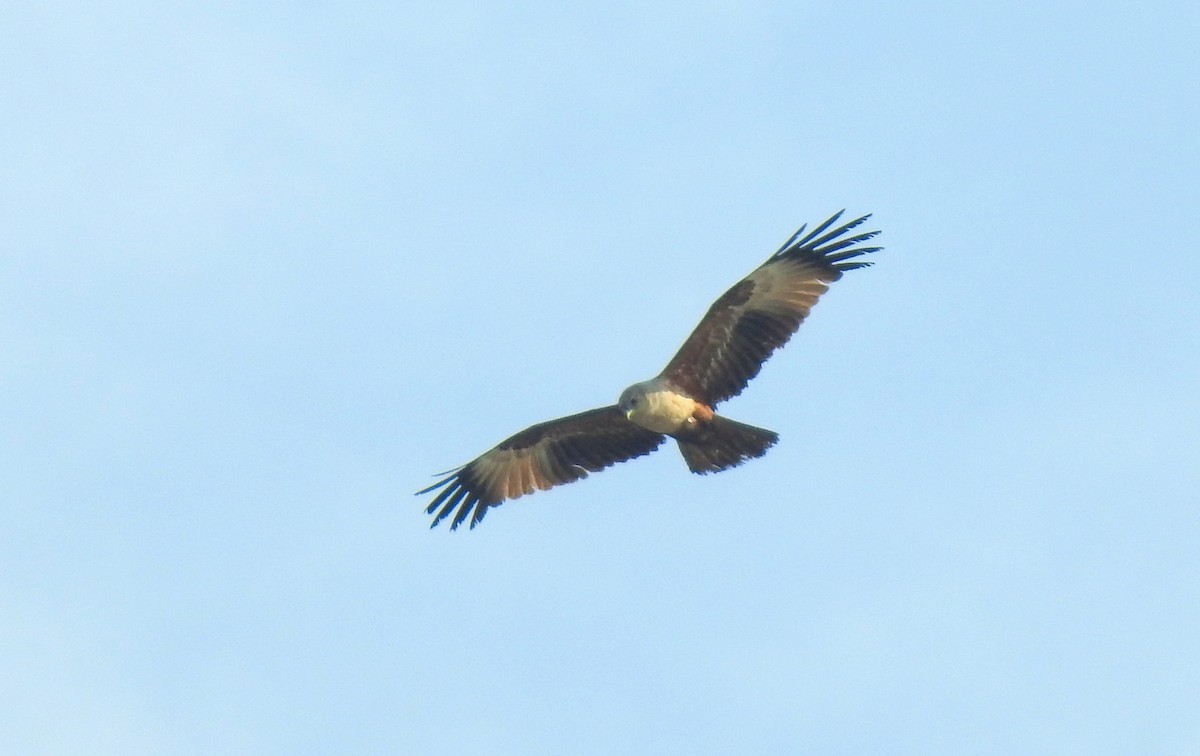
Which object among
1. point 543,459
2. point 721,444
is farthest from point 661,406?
point 543,459

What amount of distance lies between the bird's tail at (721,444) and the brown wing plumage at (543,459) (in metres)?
0.60

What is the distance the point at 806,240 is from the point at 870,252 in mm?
A: 477

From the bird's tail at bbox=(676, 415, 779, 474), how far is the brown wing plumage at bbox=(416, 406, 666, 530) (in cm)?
60

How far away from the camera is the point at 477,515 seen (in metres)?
16.2

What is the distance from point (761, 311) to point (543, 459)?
7.44 ft

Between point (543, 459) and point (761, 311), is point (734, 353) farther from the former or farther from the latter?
point (543, 459)

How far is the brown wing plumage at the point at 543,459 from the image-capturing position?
15344 millimetres

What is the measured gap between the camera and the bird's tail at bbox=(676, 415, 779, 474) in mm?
14555

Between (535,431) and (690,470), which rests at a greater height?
(535,431)

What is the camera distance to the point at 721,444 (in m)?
14.7

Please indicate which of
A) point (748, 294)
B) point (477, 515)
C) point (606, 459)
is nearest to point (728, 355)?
point (748, 294)

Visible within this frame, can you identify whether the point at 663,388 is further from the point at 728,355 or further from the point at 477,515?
the point at 477,515

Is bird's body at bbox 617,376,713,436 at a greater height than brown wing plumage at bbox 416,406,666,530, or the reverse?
brown wing plumage at bbox 416,406,666,530

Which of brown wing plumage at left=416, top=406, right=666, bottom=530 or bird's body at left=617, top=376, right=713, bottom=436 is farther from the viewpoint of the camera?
brown wing plumage at left=416, top=406, right=666, bottom=530
